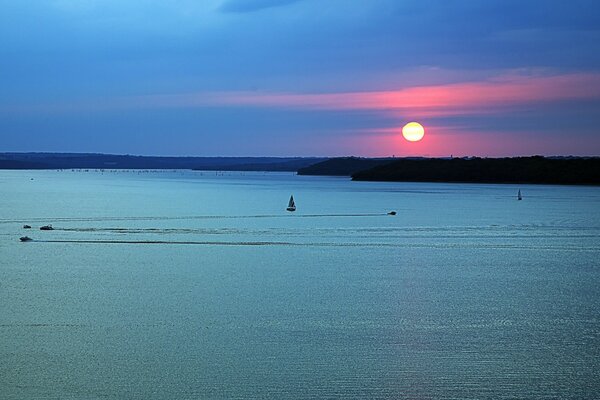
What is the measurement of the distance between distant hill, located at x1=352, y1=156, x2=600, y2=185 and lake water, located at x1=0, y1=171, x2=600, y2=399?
87476 millimetres

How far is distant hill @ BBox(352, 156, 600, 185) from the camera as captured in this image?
362ft

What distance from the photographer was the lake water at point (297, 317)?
30.7ft

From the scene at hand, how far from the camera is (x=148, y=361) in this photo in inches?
401

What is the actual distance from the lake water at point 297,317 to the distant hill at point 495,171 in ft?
287

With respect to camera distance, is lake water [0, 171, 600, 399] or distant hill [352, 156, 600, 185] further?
distant hill [352, 156, 600, 185]

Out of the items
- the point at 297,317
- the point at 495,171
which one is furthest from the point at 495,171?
the point at 297,317

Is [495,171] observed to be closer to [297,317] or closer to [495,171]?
[495,171]

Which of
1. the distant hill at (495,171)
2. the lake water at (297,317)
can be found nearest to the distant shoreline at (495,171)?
the distant hill at (495,171)

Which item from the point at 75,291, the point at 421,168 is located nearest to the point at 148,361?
the point at 75,291

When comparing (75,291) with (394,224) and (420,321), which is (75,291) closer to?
(420,321)

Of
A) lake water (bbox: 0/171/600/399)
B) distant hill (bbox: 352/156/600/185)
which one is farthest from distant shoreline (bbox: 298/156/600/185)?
lake water (bbox: 0/171/600/399)

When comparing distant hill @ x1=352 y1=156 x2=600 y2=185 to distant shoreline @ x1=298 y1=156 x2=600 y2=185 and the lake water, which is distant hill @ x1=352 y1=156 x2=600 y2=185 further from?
the lake water

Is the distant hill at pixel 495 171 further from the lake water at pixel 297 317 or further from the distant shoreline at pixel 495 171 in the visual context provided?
the lake water at pixel 297 317

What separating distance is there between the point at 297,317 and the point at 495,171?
4442 inches
